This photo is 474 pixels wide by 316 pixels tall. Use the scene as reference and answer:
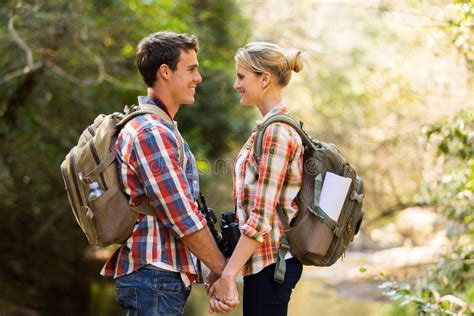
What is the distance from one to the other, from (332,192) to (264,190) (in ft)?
0.92

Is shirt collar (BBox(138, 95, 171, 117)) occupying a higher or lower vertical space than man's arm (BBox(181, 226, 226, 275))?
higher

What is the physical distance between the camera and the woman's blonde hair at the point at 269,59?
2938 millimetres

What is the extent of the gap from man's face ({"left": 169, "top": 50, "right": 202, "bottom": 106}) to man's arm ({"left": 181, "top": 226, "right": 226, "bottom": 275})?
20.6 inches

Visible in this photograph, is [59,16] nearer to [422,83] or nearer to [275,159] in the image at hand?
[422,83]

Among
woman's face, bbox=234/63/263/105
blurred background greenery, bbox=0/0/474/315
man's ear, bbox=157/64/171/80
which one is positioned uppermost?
man's ear, bbox=157/64/171/80

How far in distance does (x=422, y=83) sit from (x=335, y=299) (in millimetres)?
6780

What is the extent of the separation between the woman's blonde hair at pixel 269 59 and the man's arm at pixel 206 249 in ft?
2.13

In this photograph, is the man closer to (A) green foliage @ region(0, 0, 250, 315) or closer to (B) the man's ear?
(B) the man's ear

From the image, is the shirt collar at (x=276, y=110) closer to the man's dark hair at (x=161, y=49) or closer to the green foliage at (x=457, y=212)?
the man's dark hair at (x=161, y=49)

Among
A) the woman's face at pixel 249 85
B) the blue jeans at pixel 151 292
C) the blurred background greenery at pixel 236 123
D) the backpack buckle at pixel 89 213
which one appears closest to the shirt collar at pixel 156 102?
the woman's face at pixel 249 85

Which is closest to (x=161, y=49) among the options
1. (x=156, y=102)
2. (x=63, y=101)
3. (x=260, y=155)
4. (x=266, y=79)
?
(x=156, y=102)

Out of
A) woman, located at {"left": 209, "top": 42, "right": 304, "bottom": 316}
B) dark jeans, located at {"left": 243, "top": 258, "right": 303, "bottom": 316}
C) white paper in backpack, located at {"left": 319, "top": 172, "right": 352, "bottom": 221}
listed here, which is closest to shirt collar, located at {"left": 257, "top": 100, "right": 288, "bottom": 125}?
woman, located at {"left": 209, "top": 42, "right": 304, "bottom": 316}

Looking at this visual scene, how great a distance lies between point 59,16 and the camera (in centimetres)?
867

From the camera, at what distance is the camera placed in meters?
2.92
